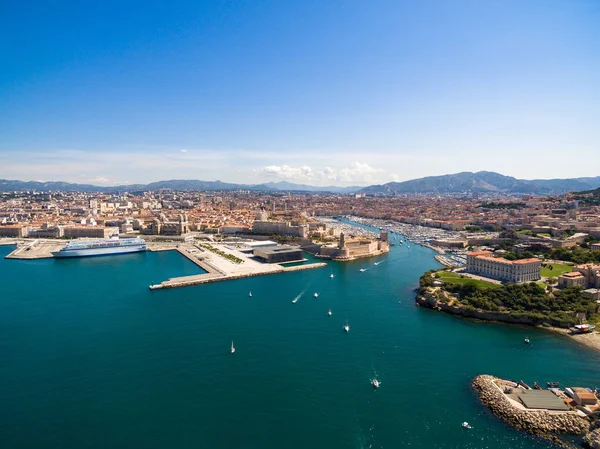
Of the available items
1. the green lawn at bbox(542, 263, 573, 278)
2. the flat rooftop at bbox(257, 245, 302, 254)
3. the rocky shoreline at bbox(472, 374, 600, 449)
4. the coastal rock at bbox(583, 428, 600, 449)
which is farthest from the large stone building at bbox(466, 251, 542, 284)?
the coastal rock at bbox(583, 428, 600, 449)

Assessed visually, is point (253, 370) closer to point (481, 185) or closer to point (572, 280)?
point (572, 280)

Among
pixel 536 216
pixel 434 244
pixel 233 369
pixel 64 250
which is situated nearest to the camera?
pixel 233 369

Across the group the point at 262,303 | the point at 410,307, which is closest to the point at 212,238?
the point at 262,303

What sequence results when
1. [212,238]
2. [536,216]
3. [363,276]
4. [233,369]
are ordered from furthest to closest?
[536,216]
[212,238]
[363,276]
[233,369]

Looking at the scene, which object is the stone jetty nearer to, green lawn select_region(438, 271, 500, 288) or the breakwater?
green lawn select_region(438, 271, 500, 288)

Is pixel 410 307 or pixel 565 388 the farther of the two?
pixel 410 307

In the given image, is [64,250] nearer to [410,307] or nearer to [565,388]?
[410,307]
